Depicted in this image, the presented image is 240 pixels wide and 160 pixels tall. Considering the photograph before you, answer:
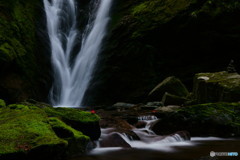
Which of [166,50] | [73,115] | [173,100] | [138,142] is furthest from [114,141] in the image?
[166,50]

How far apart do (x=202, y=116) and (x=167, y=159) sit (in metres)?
2.85

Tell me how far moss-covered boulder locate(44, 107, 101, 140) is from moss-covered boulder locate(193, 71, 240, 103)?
213 inches

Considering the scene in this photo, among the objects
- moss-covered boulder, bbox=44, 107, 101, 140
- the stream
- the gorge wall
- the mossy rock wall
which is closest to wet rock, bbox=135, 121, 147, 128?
the stream

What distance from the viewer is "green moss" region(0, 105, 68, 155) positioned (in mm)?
3355

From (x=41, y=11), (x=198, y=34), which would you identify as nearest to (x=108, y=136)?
(x=198, y=34)

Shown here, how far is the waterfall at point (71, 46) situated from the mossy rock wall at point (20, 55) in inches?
58.3

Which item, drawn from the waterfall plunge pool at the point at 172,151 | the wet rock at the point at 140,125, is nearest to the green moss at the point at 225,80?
the wet rock at the point at 140,125

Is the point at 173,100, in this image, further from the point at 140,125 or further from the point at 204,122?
the point at 204,122

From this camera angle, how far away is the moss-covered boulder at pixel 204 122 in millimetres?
6621

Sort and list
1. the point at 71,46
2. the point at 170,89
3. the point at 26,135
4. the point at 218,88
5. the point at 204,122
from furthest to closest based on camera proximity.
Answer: the point at 71,46
the point at 170,89
the point at 218,88
the point at 204,122
the point at 26,135

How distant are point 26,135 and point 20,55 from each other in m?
13.2

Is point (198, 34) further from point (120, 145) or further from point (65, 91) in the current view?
point (120, 145)

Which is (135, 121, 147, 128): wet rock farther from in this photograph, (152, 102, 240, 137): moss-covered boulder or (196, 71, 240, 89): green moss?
(196, 71, 240, 89): green moss

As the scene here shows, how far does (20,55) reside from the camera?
620 inches
